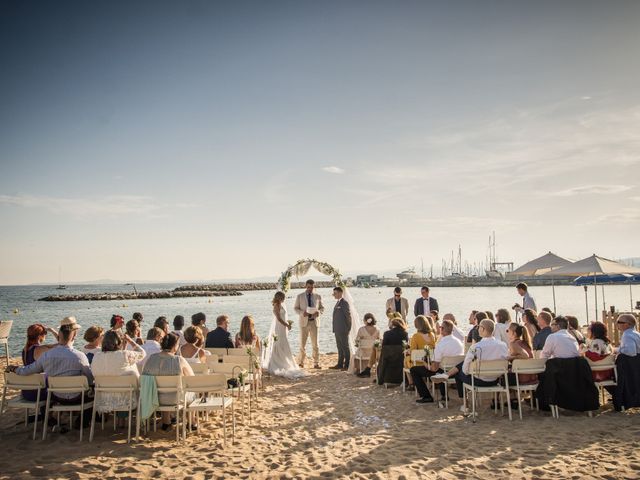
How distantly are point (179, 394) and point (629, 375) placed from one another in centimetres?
660

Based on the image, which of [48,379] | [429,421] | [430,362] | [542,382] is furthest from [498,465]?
[48,379]

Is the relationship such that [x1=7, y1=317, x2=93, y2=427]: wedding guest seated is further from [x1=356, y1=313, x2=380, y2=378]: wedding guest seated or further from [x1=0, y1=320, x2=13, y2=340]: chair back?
[x1=0, y1=320, x2=13, y2=340]: chair back

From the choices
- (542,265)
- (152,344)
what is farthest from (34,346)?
(542,265)

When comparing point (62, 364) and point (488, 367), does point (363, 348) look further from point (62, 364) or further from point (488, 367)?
point (62, 364)

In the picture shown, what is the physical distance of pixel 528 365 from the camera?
6852 mm

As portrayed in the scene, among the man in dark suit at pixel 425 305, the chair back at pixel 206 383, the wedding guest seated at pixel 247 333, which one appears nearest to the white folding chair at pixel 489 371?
the chair back at pixel 206 383

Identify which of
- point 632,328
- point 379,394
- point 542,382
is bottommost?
point 379,394

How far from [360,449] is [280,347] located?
6.03m

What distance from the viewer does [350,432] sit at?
6.48 meters

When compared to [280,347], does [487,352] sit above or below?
above

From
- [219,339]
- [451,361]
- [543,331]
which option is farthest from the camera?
[219,339]

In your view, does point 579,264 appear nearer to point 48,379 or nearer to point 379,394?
point 379,394

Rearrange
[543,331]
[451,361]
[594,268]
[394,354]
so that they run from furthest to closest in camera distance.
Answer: [594,268] < [394,354] < [543,331] < [451,361]

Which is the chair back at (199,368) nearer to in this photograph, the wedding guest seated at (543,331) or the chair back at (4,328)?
the wedding guest seated at (543,331)
